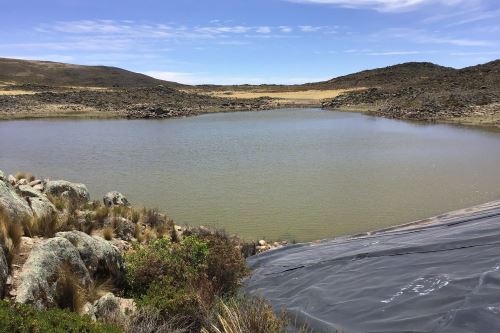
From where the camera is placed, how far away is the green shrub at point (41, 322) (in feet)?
11.8

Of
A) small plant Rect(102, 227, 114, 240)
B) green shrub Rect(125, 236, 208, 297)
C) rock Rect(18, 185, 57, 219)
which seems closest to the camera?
green shrub Rect(125, 236, 208, 297)

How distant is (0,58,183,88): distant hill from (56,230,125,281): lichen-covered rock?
109m

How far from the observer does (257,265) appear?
8.14 metres

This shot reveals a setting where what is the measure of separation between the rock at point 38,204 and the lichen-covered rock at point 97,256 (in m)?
1.44

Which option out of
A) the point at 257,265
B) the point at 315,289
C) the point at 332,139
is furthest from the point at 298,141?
the point at 315,289

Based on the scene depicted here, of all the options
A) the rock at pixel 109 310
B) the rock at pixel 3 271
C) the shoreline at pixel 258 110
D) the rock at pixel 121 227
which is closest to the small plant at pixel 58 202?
the rock at pixel 121 227

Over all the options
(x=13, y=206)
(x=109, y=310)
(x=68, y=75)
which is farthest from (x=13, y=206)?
(x=68, y=75)

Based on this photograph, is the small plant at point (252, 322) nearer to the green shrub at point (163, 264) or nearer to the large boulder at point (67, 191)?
the green shrub at point (163, 264)

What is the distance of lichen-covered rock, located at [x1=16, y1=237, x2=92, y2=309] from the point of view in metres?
4.93

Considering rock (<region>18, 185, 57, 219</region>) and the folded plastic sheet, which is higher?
rock (<region>18, 185, 57, 219</region>)

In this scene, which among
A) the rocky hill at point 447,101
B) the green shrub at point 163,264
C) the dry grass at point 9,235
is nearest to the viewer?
the dry grass at point 9,235

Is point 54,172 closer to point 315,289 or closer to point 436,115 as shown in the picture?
point 315,289

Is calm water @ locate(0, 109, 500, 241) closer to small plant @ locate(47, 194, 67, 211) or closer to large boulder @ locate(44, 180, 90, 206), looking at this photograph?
large boulder @ locate(44, 180, 90, 206)

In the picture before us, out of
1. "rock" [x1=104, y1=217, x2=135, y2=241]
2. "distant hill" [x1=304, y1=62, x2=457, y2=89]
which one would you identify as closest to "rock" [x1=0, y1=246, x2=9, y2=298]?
"rock" [x1=104, y1=217, x2=135, y2=241]
